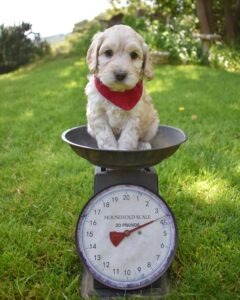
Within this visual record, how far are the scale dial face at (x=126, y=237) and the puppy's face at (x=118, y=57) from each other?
0.53 m

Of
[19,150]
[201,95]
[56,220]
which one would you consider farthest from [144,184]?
[201,95]

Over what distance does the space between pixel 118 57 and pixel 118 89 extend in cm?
14

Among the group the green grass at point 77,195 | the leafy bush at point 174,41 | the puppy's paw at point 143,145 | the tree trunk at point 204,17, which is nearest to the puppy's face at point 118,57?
the puppy's paw at point 143,145

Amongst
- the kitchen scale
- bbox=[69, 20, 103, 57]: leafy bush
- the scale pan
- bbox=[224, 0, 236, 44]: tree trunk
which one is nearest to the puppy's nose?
the scale pan

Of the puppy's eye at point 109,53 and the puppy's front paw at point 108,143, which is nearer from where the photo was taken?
the puppy's eye at point 109,53

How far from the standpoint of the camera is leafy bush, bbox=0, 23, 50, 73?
37.3 ft

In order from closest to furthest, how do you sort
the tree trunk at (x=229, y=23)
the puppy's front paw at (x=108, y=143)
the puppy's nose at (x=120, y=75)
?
the puppy's nose at (x=120, y=75), the puppy's front paw at (x=108, y=143), the tree trunk at (x=229, y=23)

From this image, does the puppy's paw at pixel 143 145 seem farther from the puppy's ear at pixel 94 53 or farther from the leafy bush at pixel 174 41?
the leafy bush at pixel 174 41

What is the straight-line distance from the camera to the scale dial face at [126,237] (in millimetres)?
2084

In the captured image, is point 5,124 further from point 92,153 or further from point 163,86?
point 92,153

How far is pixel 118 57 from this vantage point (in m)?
1.88

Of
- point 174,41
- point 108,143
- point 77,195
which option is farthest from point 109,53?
point 174,41

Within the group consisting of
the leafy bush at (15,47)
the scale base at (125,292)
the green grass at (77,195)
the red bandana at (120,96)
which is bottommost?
the leafy bush at (15,47)

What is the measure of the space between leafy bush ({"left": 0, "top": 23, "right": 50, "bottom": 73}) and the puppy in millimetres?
9768
